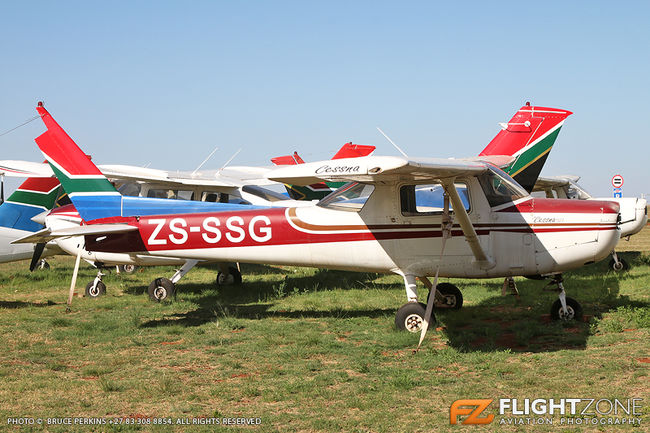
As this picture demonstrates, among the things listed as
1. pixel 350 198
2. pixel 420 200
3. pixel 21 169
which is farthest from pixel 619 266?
pixel 21 169

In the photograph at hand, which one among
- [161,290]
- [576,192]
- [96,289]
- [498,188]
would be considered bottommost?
[96,289]

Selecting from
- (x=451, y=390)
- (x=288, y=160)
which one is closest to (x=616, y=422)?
(x=451, y=390)

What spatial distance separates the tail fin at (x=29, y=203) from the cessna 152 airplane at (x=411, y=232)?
465cm

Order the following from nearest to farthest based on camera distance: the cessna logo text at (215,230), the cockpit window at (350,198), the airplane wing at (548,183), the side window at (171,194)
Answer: the cockpit window at (350,198), the cessna logo text at (215,230), the side window at (171,194), the airplane wing at (548,183)

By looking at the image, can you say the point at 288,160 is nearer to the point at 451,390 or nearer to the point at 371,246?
the point at 371,246

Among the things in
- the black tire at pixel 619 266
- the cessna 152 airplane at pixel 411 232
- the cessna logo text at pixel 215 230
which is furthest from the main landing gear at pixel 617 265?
the cessna logo text at pixel 215 230

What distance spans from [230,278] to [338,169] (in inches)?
292

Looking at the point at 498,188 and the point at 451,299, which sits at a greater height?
the point at 498,188

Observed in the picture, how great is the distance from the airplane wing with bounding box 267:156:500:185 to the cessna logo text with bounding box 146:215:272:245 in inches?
54.8

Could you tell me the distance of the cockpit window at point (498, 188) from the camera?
25.6 ft

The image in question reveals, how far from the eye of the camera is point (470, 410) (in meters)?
4.91

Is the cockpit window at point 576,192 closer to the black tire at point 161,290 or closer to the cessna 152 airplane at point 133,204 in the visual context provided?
the cessna 152 airplane at point 133,204

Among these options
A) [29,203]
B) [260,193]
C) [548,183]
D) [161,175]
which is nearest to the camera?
[29,203]

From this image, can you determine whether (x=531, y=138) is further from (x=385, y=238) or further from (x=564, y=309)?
(x=385, y=238)
